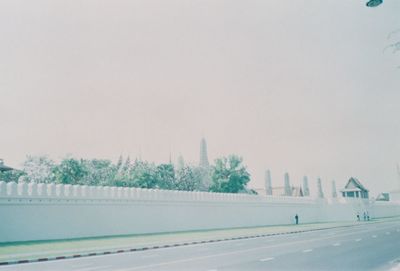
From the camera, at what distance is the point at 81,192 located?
2017cm

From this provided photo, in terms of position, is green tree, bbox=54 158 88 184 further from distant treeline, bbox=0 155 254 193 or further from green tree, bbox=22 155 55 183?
green tree, bbox=22 155 55 183

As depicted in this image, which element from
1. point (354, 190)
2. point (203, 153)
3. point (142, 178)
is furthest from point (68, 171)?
point (203, 153)

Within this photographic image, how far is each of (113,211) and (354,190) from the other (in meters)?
53.5

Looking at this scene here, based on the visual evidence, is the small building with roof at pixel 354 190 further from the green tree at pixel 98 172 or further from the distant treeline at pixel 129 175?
the green tree at pixel 98 172

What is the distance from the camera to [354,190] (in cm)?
6431

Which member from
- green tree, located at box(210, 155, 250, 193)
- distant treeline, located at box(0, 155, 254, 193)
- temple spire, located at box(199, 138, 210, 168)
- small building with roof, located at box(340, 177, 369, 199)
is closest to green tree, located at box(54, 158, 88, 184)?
distant treeline, located at box(0, 155, 254, 193)

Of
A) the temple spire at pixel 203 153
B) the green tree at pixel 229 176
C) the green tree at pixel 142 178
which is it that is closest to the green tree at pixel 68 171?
the green tree at pixel 142 178

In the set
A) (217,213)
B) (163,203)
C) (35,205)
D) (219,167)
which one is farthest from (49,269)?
(219,167)

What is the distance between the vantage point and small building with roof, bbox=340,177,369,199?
2525 inches

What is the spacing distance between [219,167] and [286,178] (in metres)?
49.0

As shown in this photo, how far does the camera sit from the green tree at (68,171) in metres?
45.5

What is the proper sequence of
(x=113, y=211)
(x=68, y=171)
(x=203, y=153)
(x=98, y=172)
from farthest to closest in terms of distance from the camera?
(x=203, y=153) < (x=98, y=172) < (x=68, y=171) < (x=113, y=211)

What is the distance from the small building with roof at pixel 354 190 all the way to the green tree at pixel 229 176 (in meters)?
21.5

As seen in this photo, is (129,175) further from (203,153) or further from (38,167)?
(203,153)
